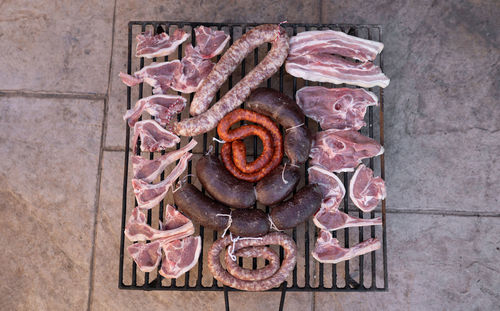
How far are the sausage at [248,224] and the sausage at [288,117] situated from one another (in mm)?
562

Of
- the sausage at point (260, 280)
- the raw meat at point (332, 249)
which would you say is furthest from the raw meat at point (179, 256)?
the raw meat at point (332, 249)

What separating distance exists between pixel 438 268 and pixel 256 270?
6.12 feet

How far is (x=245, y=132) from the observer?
10.0 ft

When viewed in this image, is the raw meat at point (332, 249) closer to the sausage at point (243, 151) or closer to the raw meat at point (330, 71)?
the sausage at point (243, 151)

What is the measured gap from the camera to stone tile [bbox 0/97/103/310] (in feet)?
11.6

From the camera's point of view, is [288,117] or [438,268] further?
[438,268]

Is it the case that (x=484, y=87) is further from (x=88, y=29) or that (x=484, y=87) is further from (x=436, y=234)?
(x=88, y=29)

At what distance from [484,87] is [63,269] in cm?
461

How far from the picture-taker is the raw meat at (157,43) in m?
3.29

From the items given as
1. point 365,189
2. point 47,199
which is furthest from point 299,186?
point 47,199

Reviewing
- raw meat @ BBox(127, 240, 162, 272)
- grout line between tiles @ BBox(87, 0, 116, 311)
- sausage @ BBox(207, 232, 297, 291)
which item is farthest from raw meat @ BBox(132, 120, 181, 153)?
sausage @ BBox(207, 232, 297, 291)

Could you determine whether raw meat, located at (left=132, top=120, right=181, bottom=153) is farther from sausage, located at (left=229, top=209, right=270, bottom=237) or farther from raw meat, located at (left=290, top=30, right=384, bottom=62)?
raw meat, located at (left=290, top=30, right=384, bottom=62)

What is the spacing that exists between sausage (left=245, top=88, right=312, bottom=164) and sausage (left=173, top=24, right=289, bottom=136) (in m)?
0.14

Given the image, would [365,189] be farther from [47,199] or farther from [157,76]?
[47,199]
